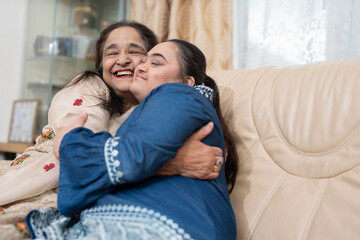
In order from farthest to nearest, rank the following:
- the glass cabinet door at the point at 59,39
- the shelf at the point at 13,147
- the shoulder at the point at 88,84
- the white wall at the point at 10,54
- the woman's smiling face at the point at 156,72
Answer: the white wall at the point at 10,54, the glass cabinet door at the point at 59,39, the shelf at the point at 13,147, the shoulder at the point at 88,84, the woman's smiling face at the point at 156,72

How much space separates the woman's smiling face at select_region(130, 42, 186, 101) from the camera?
118cm

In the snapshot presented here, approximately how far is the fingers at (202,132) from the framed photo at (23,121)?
2.07m

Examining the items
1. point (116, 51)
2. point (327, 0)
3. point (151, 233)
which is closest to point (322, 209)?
point (151, 233)

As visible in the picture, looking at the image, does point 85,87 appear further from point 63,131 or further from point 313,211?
point 313,211

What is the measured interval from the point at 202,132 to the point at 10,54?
102 inches

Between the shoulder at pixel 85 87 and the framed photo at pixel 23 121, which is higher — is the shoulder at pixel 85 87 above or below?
above

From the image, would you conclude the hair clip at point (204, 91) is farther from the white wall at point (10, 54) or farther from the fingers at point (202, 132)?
the white wall at point (10, 54)

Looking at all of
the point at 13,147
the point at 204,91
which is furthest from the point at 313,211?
the point at 13,147

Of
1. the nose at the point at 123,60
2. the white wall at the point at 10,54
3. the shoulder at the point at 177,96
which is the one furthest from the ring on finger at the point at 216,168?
the white wall at the point at 10,54

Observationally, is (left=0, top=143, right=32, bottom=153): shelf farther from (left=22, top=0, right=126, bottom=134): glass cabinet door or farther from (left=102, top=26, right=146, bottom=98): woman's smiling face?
(left=102, top=26, right=146, bottom=98): woman's smiling face

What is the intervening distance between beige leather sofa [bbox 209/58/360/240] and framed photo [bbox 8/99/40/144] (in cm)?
196

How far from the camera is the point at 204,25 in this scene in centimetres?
220

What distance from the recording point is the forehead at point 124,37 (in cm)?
150

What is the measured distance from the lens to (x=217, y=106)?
129 centimetres
